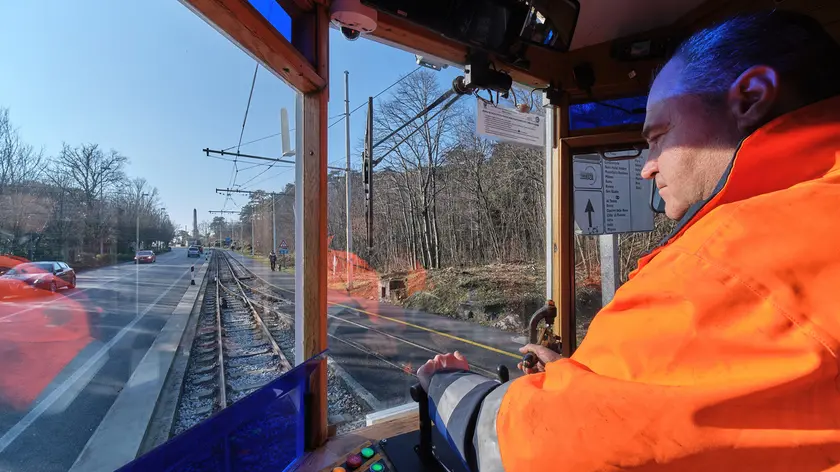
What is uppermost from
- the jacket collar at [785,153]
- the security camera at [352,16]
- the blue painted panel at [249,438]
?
the security camera at [352,16]

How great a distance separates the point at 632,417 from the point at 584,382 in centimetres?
7

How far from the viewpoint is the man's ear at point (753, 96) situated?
65 cm

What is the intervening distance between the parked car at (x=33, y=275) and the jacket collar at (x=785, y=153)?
3493 millimetres

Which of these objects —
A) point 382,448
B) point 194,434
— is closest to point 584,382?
point 194,434

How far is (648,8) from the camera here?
2223mm

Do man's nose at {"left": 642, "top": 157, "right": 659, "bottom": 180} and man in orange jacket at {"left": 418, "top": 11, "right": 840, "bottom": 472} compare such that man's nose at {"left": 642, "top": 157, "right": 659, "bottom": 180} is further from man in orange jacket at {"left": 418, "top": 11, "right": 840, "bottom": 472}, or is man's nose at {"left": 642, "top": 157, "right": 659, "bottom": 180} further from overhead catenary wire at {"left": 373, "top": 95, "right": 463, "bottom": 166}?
overhead catenary wire at {"left": 373, "top": 95, "right": 463, "bottom": 166}

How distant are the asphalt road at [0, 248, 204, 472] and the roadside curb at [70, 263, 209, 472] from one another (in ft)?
0.39

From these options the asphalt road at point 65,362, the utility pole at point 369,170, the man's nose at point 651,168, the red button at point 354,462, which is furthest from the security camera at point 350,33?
the utility pole at point 369,170

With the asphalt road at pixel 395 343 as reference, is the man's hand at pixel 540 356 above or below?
above

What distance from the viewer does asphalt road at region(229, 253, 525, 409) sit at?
17.4 feet

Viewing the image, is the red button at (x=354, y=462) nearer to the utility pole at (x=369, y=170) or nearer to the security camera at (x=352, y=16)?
the security camera at (x=352, y=16)

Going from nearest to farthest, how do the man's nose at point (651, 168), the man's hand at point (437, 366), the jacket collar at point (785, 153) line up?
the jacket collar at point (785, 153) < the man's nose at point (651, 168) < the man's hand at point (437, 366)

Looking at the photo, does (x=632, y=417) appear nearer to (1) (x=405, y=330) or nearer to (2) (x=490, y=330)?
(1) (x=405, y=330)

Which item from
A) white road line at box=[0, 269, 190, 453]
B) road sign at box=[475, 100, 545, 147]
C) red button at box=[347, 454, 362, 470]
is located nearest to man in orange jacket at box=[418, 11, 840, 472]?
red button at box=[347, 454, 362, 470]
